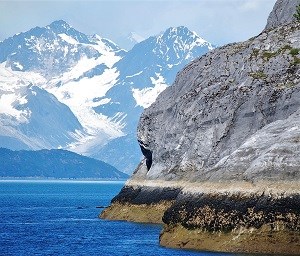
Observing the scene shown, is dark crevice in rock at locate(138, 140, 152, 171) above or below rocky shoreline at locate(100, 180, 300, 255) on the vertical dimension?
above

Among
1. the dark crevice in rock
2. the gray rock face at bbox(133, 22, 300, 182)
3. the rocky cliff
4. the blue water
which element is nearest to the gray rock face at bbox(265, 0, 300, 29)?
the rocky cliff

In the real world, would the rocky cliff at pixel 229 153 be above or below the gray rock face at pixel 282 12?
below

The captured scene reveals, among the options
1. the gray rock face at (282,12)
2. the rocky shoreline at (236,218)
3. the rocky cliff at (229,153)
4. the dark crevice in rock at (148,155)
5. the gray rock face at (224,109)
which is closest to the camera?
the rocky shoreline at (236,218)

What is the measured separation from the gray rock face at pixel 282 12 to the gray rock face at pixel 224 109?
1998cm

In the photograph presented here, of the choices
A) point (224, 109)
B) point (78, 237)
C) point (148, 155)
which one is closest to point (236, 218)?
point (78, 237)

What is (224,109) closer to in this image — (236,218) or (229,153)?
(229,153)

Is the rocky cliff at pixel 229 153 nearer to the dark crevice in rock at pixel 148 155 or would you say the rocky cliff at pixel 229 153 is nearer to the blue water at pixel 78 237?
the dark crevice in rock at pixel 148 155

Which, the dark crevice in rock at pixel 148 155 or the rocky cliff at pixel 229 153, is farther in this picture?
the dark crevice in rock at pixel 148 155

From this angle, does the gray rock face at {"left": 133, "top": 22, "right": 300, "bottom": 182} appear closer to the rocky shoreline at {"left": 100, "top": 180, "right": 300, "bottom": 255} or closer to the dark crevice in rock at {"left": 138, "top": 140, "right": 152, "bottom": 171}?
the dark crevice in rock at {"left": 138, "top": 140, "right": 152, "bottom": 171}

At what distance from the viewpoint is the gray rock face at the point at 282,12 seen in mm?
138288

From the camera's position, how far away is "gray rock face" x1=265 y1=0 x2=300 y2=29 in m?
138

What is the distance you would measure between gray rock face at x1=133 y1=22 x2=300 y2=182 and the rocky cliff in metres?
0.14

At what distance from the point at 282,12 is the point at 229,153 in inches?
2107

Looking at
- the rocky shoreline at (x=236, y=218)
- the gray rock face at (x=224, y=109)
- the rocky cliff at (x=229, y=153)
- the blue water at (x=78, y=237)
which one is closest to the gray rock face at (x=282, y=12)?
the rocky cliff at (x=229, y=153)
